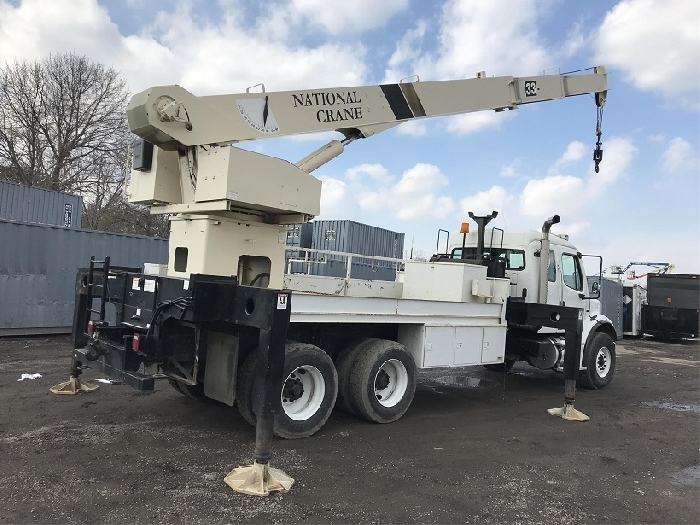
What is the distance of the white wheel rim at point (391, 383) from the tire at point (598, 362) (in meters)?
4.16

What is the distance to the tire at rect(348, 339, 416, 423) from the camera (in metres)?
6.07

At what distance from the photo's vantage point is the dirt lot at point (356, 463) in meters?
3.88

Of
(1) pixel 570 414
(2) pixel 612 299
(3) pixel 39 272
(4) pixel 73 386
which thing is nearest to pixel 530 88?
(1) pixel 570 414

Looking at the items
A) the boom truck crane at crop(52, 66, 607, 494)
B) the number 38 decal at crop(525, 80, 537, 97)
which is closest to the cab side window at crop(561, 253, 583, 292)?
the boom truck crane at crop(52, 66, 607, 494)

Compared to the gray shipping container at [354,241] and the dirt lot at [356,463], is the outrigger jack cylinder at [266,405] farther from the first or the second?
the gray shipping container at [354,241]

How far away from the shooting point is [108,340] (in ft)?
17.8

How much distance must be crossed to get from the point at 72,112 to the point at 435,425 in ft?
100

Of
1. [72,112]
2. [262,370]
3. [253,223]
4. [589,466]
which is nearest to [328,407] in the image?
[262,370]

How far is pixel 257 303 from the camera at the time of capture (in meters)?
4.42

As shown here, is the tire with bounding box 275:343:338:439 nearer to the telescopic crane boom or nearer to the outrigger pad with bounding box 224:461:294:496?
the outrigger pad with bounding box 224:461:294:496

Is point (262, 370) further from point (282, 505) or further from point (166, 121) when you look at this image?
point (166, 121)

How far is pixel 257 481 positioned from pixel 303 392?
157 centimetres

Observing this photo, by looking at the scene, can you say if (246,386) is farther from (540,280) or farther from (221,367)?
(540,280)

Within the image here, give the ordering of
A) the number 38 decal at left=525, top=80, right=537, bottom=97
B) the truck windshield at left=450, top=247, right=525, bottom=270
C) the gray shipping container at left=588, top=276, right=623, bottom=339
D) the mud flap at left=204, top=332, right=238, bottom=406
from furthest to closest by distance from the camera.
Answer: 1. the gray shipping container at left=588, top=276, right=623, bottom=339
2. the number 38 decal at left=525, top=80, right=537, bottom=97
3. the truck windshield at left=450, top=247, right=525, bottom=270
4. the mud flap at left=204, top=332, right=238, bottom=406
